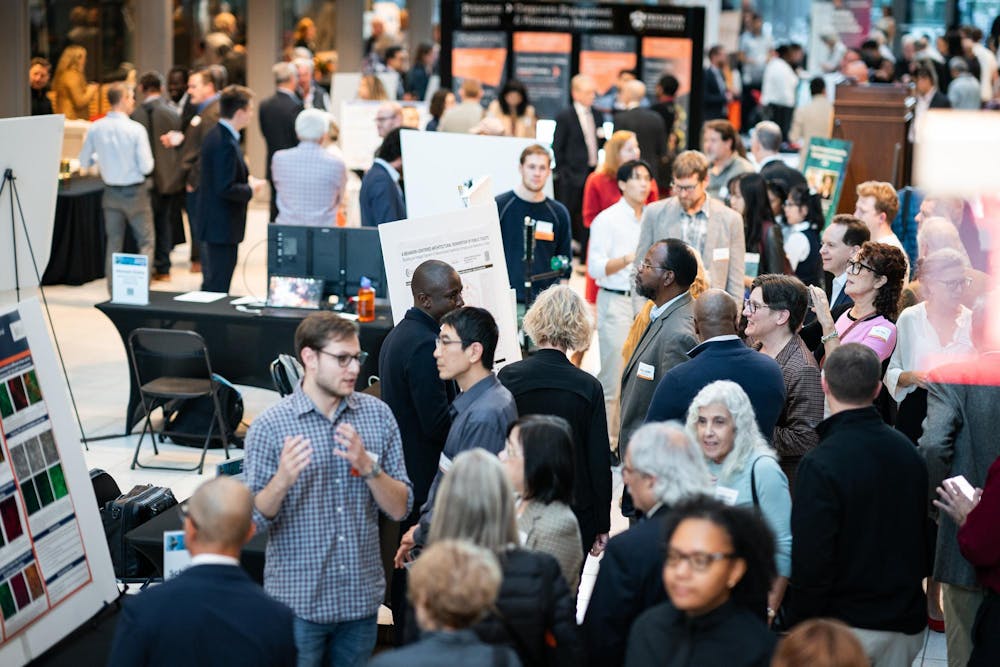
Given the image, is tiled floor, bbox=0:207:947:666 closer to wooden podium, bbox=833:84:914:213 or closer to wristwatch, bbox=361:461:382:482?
wristwatch, bbox=361:461:382:482

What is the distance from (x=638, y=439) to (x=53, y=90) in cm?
1322

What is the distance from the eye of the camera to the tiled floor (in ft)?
21.8

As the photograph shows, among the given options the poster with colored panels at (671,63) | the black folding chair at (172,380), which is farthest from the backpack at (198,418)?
the poster with colored panels at (671,63)

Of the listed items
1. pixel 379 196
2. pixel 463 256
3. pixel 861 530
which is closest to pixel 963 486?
pixel 861 530

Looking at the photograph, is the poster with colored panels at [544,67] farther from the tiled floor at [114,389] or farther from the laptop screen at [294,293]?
the laptop screen at [294,293]

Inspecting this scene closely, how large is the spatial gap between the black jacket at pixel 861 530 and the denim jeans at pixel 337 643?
1.19m

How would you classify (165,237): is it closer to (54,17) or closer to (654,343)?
(54,17)

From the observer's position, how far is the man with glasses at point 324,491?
138 inches

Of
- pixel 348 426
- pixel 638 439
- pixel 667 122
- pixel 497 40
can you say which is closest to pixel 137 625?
pixel 348 426

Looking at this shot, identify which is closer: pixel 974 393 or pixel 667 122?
pixel 974 393

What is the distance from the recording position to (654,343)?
16.8 ft

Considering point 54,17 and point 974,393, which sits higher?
point 54,17

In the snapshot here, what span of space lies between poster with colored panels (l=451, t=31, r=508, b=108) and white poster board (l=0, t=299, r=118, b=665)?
415 inches

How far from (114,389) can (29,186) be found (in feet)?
12.0
